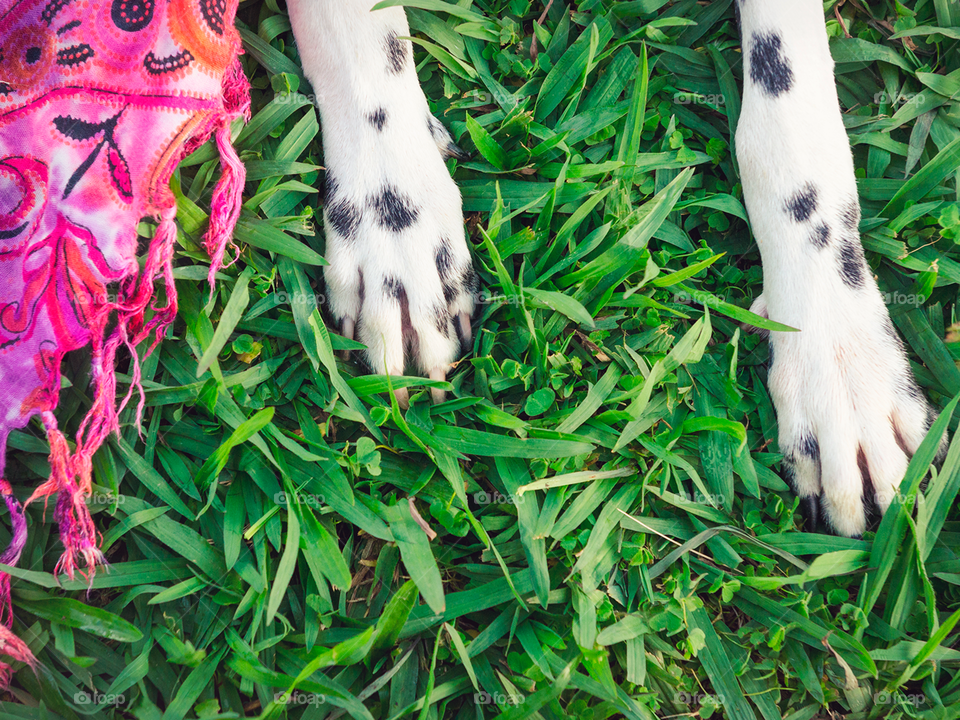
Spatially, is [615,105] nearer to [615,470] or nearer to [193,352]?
[615,470]

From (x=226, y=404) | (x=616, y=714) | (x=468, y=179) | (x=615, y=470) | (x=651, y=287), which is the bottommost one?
(x=616, y=714)

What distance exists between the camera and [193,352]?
70.8 inches

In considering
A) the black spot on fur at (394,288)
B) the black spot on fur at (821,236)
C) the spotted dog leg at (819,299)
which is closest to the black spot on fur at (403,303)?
the black spot on fur at (394,288)

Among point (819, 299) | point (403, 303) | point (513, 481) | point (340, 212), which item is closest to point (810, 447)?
point (819, 299)

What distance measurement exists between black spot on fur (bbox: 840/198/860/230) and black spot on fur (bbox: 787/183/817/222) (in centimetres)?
10

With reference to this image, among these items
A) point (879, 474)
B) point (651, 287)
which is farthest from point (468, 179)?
point (879, 474)

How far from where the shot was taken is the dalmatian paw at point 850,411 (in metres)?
1.64

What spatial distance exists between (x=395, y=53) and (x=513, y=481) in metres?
1.34

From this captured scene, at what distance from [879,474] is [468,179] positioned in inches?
60.4

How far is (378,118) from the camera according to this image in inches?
66.5

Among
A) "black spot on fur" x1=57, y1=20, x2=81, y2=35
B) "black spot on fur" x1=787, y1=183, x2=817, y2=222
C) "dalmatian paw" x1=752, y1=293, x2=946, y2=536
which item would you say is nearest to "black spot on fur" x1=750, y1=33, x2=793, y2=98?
"black spot on fur" x1=787, y1=183, x2=817, y2=222

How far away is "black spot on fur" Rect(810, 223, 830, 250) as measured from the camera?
1.69 metres

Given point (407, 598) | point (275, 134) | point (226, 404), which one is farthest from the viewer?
point (275, 134)

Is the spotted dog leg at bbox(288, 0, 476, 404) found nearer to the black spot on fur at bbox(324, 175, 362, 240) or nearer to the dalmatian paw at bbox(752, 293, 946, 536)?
the black spot on fur at bbox(324, 175, 362, 240)
